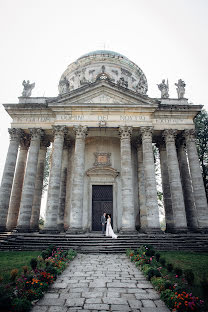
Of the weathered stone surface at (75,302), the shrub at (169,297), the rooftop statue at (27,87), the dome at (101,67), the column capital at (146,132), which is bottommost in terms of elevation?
the weathered stone surface at (75,302)

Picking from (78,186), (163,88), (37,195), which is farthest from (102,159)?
(163,88)

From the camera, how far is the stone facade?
1555cm

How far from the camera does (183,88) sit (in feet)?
65.1

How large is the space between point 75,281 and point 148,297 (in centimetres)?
247

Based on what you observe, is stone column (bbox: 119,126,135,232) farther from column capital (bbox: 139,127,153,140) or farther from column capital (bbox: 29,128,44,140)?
column capital (bbox: 29,128,44,140)

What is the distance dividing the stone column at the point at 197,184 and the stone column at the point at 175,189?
115cm

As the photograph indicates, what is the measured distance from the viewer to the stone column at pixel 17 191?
57.4 feet

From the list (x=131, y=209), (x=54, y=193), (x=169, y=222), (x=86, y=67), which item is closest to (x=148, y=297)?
(x=131, y=209)

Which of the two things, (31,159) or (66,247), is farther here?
(31,159)

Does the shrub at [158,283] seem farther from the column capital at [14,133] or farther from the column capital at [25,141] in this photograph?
the column capital at [25,141]

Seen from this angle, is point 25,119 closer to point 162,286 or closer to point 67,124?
point 67,124

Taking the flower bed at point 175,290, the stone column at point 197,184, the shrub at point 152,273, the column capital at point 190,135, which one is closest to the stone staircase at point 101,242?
the stone column at point 197,184

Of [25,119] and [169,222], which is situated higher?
[25,119]

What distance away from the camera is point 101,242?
12.4 m
